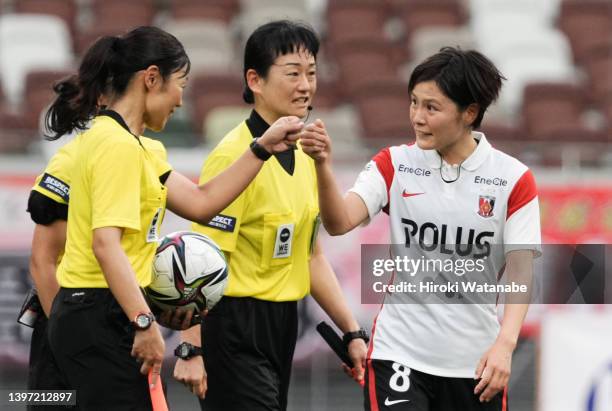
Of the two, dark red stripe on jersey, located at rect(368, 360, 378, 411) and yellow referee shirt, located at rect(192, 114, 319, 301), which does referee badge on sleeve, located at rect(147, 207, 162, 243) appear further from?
dark red stripe on jersey, located at rect(368, 360, 378, 411)

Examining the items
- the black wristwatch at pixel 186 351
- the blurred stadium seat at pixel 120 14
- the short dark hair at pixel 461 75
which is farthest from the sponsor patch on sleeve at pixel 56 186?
the blurred stadium seat at pixel 120 14

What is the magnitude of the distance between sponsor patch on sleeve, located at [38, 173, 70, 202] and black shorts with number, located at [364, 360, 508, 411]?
53.0 inches

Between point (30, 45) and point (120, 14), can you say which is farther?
point (120, 14)

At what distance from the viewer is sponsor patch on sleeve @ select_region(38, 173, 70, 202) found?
15.6 feet

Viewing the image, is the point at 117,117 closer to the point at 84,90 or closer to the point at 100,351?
the point at 84,90

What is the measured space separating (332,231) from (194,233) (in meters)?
0.54

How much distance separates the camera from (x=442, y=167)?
4.65m

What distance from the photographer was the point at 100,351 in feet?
13.7

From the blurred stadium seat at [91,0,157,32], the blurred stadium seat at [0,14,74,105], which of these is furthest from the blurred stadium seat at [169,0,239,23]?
the blurred stadium seat at [0,14,74,105]

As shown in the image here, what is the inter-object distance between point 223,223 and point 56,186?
0.65 metres

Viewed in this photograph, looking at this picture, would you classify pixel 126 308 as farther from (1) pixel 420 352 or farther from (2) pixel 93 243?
(1) pixel 420 352

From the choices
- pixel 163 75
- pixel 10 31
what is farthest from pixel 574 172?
pixel 10 31

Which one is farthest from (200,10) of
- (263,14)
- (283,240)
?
(283,240)

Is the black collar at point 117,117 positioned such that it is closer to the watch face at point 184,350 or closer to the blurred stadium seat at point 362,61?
the watch face at point 184,350
